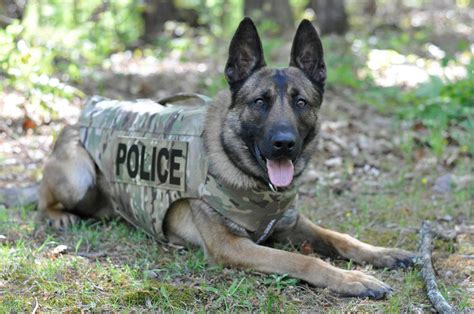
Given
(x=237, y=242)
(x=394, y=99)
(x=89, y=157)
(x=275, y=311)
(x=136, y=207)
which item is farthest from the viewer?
(x=394, y=99)

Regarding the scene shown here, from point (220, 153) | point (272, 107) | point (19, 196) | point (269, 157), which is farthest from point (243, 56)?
point (19, 196)

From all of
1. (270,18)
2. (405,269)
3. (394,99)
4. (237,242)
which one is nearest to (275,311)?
(237,242)

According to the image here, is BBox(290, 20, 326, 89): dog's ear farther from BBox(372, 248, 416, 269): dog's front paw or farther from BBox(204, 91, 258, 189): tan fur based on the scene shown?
BBox(372, 248, 416, 269): dog's front paw

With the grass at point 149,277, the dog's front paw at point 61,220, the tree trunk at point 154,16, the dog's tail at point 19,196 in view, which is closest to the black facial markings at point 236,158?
the grass at point 149,277

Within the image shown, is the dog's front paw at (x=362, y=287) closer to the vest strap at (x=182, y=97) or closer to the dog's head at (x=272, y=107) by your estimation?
the dog's head at (x=272, y=107)

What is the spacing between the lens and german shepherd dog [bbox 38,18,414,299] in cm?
378

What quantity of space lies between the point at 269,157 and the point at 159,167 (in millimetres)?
971

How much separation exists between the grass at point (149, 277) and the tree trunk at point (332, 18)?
8.76 m

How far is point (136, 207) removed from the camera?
15.2 ft

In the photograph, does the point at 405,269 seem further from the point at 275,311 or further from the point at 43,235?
the point at 43,235

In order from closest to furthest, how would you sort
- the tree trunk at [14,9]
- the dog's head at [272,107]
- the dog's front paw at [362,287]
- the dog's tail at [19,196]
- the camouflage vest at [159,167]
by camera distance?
the dog's front paw at [362,287] → the dog's head at [272,107] → the camouflage vest at [159,167] → the dog's tail at [19,196] → the tree trunk at [14,9]

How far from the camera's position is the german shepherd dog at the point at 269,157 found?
3.78 meters

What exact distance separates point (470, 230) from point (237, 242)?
6.40 feet

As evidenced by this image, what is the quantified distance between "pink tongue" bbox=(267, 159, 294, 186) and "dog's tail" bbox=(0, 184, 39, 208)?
247 cm
